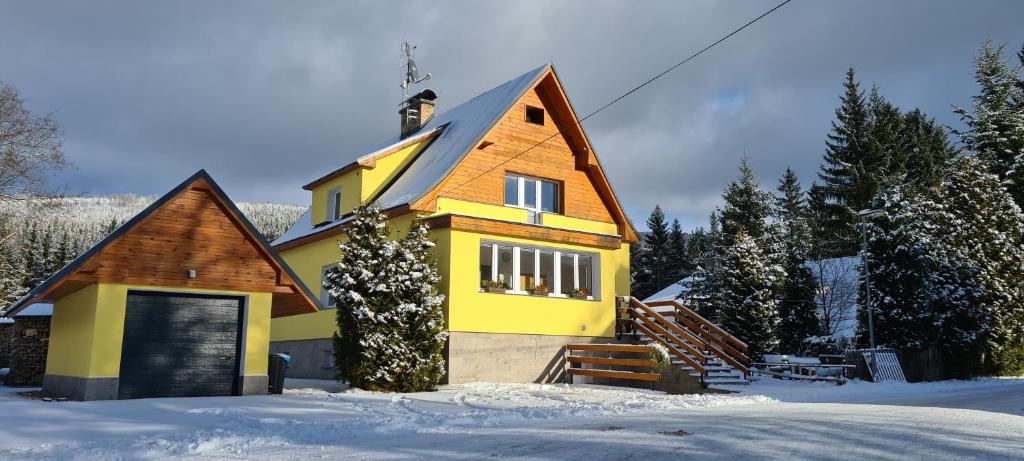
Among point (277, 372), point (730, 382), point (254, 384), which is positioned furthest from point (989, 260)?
point (254, 384)

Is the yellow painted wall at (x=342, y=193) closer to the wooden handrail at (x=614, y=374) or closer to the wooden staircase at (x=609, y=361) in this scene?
the wooden staircase at (x=609, y=361)

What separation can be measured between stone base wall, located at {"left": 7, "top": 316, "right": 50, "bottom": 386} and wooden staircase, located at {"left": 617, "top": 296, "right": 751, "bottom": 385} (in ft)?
54.9

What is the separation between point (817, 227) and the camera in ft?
167

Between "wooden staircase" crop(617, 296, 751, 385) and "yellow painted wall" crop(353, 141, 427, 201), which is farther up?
"yellow painted wall" crop(353, 141, 427, 201)

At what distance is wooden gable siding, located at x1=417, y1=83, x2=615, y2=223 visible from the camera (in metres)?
21.8

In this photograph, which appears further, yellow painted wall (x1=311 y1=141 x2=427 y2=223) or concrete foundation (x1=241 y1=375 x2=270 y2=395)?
yellow painted wall (x1=311 y1=141 x2=427 y2=223)

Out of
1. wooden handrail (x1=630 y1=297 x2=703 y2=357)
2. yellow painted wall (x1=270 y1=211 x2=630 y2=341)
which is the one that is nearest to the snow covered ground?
yellow painted wall (x1=270 y1=211 x2=630 y2=341)

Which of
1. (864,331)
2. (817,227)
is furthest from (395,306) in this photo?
(817,227)

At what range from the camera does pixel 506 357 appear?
67.1 feet

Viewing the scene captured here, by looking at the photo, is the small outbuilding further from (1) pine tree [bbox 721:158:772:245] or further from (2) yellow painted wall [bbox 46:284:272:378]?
(1) pine tree [bbox 721:158:772:245]

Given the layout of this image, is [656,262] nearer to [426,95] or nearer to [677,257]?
[677,257]

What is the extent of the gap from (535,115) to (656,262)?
41.4m

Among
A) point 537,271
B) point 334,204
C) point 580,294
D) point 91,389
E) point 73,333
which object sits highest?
point 334,204

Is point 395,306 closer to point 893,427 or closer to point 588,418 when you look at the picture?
point 588,418
